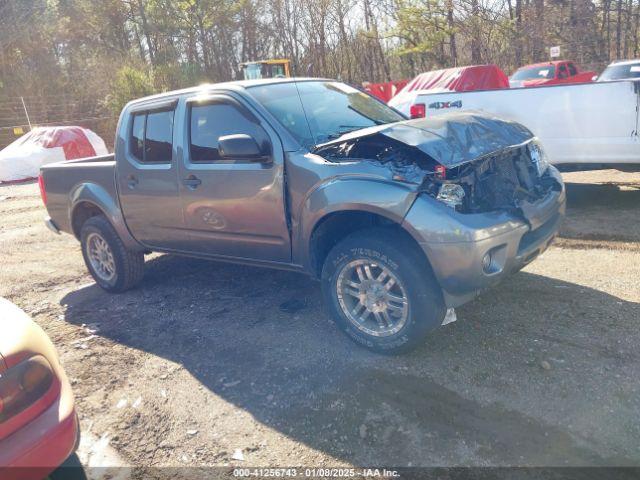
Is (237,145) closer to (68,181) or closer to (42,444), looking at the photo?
(42,444)

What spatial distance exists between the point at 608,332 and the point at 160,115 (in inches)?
156

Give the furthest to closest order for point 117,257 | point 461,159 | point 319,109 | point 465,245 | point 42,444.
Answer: point 117,257, point 319,109, point 461,159, point 465,245, point 42,444

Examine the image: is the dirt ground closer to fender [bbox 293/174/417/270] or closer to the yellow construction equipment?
fender [bbox 293/174/417/270]

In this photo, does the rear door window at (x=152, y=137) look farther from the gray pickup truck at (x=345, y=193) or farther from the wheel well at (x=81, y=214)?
the wheel well at (x=81, y=214)

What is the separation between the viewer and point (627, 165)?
6539mm

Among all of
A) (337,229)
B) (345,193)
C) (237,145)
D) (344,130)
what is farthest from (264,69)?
(345,193)

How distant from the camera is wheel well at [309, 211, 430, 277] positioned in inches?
143

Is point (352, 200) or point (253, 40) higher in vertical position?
point (253, 40)

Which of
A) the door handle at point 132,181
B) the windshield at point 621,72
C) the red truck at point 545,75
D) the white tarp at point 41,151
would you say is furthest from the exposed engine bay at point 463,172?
the white tarp at point 41,151

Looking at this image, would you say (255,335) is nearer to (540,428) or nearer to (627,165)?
(540,428)

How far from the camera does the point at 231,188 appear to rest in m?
4.14

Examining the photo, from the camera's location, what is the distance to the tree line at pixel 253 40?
22.9 metres

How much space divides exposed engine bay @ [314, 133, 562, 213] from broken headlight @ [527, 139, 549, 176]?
0.03 metres

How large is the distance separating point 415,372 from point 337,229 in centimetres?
114
